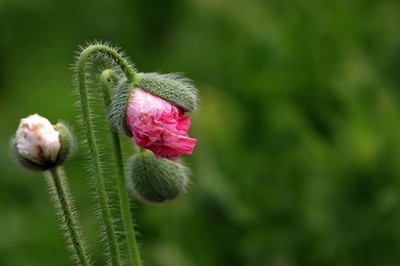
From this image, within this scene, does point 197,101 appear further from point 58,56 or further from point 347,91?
point 58,56

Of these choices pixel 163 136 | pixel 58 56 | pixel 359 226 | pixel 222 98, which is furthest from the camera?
pixel 58 56

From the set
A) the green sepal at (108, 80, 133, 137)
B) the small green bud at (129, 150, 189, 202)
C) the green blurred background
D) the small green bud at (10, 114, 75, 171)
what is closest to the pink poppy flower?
the green sepal at (108, 80, 133, 137)

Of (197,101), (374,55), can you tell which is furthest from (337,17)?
(197,101)

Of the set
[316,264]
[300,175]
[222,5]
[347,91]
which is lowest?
[316,264]

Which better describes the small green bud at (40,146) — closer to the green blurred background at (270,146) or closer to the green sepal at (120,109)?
the green sepal at (120,109)

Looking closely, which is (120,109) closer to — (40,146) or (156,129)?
(156,129)

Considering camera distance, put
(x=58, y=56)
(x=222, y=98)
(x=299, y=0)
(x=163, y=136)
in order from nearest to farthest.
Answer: (x=163, y=136), (x=222, y=98), (x=299, y=0), (x=58, y=56)

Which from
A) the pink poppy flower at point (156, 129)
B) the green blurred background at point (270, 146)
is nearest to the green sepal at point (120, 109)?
the pink poppy flower at point (156, 129)

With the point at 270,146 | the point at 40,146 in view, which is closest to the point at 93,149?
the point at 40,146
